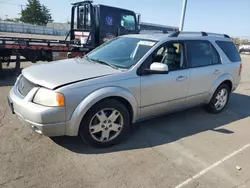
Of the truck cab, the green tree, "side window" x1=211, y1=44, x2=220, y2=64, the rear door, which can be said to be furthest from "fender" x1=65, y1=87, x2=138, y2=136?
the green tree

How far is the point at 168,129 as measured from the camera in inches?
155

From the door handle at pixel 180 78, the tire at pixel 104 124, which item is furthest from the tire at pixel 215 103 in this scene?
the tire at pixel 104 124

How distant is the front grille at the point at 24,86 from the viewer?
9.73 ft

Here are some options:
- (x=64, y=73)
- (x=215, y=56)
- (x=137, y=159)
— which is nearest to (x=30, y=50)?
(x=64, y=73)

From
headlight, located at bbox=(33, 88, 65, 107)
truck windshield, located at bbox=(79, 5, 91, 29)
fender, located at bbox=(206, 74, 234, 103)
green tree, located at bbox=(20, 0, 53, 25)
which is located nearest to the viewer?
headlight, located at bbox=(33, 88, 65, 107)

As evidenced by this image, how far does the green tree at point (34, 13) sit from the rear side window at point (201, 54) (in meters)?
71.9

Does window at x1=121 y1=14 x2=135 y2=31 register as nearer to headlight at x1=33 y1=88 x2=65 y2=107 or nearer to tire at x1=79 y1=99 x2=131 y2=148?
tire at x1=79 y1=99 x2=131 y2=148

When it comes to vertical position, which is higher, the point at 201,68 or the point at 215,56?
the point at 215,56

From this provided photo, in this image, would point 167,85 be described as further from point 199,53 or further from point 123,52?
point 199,53

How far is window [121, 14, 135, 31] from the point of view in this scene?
8352 millimetres

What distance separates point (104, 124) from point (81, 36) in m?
6.01

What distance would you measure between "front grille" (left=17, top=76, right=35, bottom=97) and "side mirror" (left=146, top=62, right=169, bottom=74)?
1.69 metres

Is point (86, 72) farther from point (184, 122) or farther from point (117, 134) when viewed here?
point (184, 122)

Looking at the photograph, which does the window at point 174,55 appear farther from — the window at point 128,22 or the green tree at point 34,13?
the green tree at point 34,13
